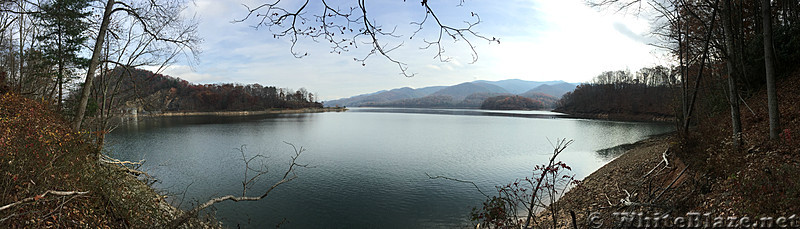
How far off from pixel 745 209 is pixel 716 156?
11.1 feet

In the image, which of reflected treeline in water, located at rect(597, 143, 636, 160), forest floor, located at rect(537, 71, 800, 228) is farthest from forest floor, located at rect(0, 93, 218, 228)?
reflected treeline in water, located at rect(597, 143, 636, 160)

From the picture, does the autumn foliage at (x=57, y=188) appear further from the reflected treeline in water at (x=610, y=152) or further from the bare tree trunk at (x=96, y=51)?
the reflected treeline in water at (x=610, y=152)

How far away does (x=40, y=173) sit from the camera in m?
4.70

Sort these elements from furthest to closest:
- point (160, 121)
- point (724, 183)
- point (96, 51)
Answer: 1. point (160, 121)
2. point (96, 51)
3. point (724, 183)

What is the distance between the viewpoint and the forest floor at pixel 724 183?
402 centimetres

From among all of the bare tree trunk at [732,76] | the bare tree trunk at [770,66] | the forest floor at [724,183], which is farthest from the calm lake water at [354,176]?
the bare tree trunk at [770,66]

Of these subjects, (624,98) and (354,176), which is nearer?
(354,176)

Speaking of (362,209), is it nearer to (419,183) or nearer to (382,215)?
(382,215)

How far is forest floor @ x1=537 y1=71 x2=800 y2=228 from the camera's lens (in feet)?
13.2

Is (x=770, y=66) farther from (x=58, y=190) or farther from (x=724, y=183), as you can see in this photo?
(x=58, y=190)

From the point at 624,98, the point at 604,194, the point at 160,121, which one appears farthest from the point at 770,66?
the point at 624,98

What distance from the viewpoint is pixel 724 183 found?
531 centimetres

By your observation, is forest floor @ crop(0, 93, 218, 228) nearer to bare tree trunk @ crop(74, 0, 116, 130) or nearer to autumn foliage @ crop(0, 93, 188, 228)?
autumn foliage @ crop(0, 93, 188, 228)

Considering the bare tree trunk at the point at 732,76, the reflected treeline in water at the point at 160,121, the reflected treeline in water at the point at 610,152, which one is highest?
the bare tree trunk at the point at 732,76
